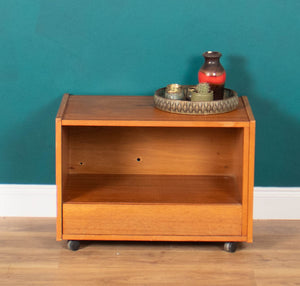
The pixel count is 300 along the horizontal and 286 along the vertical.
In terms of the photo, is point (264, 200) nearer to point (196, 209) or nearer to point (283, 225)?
point (283, 225)

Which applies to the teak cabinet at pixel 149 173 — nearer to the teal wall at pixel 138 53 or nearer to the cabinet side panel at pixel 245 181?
the cabinet side panel at pixel 245 181

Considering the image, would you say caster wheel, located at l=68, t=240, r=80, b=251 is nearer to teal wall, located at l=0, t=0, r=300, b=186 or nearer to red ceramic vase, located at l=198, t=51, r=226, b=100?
teal wall, located at l=0, t=0, r=300, b=186

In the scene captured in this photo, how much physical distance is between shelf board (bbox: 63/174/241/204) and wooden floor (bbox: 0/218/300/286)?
8.4 inches

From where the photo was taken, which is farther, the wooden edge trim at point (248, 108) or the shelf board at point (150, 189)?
the shelf board at point (150, 189)

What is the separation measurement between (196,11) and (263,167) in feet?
2.51

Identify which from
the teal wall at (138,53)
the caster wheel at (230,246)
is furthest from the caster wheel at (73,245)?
the caster wheel at (230,246)

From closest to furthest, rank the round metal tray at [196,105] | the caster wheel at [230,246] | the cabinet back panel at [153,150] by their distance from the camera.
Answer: the round metal tray at [196,105], the caster wheel at [230,246], the cabinet back panel at [153,150]

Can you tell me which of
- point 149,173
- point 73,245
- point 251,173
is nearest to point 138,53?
point 149,173

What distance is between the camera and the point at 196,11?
2.41 metres

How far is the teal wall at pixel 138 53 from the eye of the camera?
95.0 inches

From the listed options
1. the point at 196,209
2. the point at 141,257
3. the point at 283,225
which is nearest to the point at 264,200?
the point at 283,225

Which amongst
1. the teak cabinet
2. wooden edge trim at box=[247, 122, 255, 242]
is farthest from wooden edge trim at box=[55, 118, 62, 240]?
wooden edge trim at box=[247, 122, 255, 242]

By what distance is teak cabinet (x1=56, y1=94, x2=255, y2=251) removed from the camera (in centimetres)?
221

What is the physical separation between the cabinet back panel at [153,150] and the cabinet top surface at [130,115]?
0.17 meters
